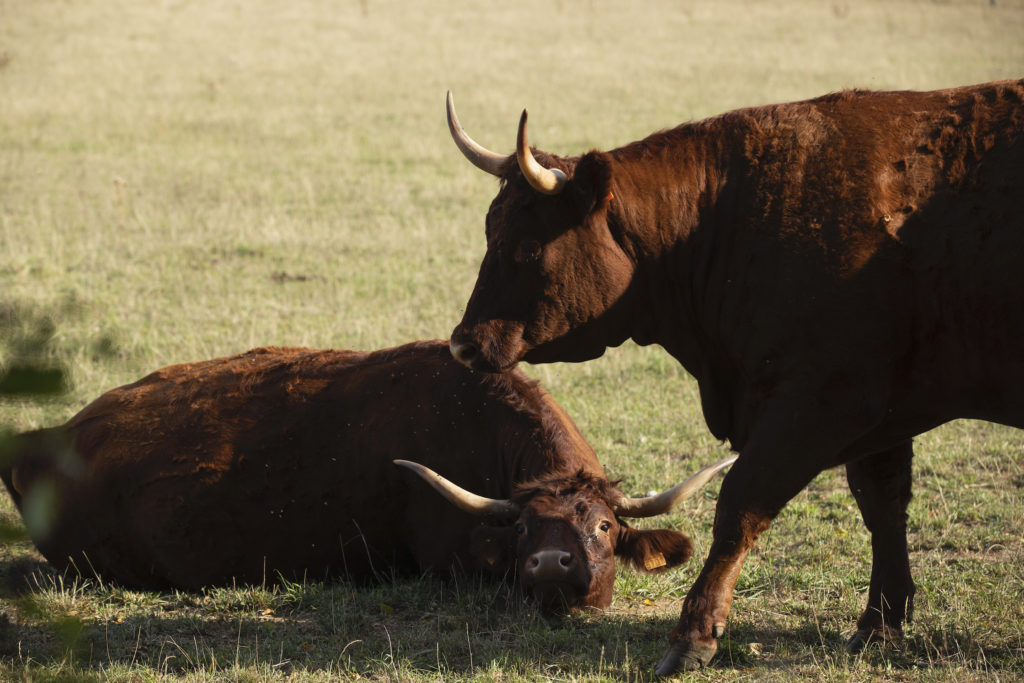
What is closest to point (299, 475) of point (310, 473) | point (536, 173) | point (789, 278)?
point (310, 473)

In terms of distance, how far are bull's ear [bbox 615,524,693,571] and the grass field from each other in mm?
271

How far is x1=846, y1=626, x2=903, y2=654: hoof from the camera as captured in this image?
5.15 meters

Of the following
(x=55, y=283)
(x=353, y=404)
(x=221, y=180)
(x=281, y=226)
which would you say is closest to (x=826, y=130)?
(x=353, y=404)

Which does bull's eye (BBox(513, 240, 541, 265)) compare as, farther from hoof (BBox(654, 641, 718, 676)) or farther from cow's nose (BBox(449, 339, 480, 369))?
hoof (BBox(654, 641, 718, 676))

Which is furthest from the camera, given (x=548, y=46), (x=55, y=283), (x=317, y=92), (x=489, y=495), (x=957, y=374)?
(x=548, y=46)

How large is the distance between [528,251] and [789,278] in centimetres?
112

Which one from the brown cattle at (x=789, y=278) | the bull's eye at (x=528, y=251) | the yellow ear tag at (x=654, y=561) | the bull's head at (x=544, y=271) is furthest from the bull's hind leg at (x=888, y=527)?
the bull's eye at (x=528, y=251)

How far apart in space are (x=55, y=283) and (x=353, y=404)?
23.1 ft

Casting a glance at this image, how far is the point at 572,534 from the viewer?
18.1 ft

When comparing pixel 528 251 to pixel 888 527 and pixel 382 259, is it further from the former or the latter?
pixel 382 259

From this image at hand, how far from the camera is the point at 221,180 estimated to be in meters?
17.4

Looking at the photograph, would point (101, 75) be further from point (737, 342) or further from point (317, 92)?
point (737, 342)

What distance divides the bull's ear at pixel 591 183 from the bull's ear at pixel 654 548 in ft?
5.94

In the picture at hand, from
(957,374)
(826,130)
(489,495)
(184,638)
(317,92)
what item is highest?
(317,92)
